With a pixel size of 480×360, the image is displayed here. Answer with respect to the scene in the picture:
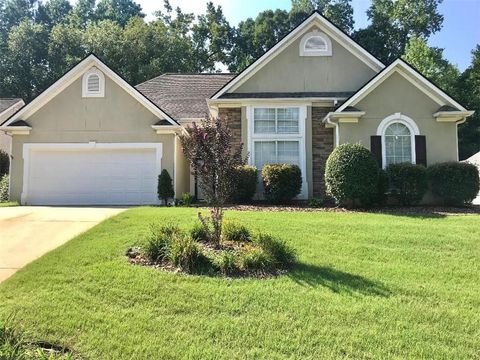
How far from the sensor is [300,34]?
1653 cm

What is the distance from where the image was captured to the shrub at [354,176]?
1249cm

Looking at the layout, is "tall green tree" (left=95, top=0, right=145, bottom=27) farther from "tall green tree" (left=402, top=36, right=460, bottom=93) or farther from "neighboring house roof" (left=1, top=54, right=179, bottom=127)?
"neighboring house roof" (left=1, top=54, right=179, bottom=127)

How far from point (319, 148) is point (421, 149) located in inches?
138

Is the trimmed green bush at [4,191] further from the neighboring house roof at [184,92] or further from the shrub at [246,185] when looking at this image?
the shrub at [246,185]

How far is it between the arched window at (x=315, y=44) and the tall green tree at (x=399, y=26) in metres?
29.7

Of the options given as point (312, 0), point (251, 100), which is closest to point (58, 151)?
point (251, 100)

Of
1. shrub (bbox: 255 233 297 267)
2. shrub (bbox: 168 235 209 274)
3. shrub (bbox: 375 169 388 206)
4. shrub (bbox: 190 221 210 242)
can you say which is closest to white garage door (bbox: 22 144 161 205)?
shrub (bbox: 375 169 388 206)

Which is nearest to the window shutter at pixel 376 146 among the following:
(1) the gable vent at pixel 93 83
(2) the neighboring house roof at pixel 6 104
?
(1) the gable vent at pixel 93 83

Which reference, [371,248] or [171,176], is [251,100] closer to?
[171,176]

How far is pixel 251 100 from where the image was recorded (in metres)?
15.7

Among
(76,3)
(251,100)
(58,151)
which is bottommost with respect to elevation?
(58,151)

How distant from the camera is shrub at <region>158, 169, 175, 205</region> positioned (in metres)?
15.2

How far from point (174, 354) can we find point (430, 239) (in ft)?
20.1

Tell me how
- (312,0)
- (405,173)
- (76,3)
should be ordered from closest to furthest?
1. (405,173)
2. (312,0)
3. (76,3)
